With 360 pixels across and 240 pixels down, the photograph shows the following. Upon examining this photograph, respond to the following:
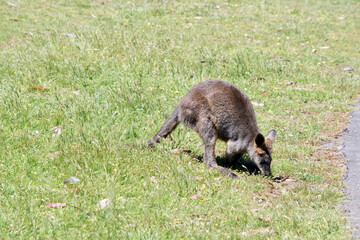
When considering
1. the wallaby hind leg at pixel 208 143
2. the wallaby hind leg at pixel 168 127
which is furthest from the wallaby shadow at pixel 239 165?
the wallaby hind leg at pixel 168 127

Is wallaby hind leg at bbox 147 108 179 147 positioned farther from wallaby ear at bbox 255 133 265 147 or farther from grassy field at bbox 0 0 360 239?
wallaby ear at bbox 255 133 265 147

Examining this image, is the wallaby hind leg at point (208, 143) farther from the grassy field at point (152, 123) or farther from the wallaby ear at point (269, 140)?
the wallaby ear at point (269, 140)

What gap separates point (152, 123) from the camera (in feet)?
23.5

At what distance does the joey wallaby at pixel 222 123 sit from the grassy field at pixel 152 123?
9.8 inches

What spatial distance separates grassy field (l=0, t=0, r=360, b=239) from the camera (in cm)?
463

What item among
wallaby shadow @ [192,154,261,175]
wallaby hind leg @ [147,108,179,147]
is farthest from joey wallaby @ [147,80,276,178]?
wallaby shadow @ [192,154,261,175]

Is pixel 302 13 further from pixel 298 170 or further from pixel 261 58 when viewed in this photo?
pixel 298 170

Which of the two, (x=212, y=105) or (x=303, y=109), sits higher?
(x=212, y=105)

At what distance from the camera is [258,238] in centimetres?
447

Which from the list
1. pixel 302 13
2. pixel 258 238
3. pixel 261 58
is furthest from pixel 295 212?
pixel 302 13

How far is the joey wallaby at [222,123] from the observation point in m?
6.27

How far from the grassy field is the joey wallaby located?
249 millimetres

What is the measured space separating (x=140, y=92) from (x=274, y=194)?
3.24m

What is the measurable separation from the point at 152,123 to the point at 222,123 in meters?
1.25
